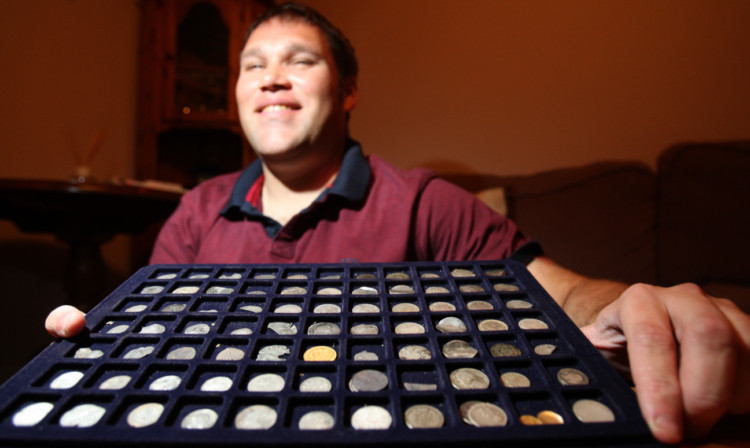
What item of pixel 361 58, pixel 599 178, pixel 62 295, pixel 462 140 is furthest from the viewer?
pixel 361 58

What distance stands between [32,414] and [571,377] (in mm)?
338

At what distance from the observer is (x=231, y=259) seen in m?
0.80

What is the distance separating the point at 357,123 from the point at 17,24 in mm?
1534

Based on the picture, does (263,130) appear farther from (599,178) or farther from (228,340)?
(599,178)

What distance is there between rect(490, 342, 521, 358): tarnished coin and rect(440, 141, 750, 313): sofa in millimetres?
1248

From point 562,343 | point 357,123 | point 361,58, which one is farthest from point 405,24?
point 562,343

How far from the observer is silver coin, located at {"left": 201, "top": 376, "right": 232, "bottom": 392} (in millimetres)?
253

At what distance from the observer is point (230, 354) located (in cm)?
29

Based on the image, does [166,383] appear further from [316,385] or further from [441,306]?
[441,306]

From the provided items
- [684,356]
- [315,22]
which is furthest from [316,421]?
[315,22]

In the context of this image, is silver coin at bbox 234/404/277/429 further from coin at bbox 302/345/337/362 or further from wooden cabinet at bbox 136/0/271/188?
wooden cabinet at bbox 136/0/271/188

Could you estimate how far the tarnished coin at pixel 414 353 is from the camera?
11.1 inches

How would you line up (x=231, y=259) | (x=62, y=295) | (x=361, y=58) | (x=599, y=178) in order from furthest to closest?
(x=361, y=58) → (x=62, y=295) → (x=599, y=178) → (x=231, y=259)

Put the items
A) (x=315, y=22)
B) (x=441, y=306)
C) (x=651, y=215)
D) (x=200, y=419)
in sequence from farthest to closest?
(x=651, y=215) → (x=315, y=22) → (x=441, y=306) → (x=200, y=419)
